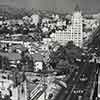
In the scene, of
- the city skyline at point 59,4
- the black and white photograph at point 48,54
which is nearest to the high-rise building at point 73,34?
the black and white photograph at point 48,54

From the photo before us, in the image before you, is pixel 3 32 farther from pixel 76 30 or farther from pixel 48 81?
pixel 48 81

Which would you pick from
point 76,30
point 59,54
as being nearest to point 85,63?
point 59,54

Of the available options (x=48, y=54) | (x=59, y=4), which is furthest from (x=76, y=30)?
(x=48, y=54)

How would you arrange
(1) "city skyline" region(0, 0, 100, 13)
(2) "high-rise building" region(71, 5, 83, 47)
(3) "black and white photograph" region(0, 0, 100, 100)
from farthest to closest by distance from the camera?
(1) "city skyline" region(0, 0, 100, 13), (2) "high-rise building" region(71, 5, 83, 47), (3) "black and white photograph" region(0, 0, 100, 100)

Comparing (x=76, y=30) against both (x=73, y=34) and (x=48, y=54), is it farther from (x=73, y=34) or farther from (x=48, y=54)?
(x=48, y=54)

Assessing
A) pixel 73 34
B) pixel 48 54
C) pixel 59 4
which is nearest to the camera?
pixel 48 54

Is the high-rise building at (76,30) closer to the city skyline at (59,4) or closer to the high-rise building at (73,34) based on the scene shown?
the high-rise building at (73,34)

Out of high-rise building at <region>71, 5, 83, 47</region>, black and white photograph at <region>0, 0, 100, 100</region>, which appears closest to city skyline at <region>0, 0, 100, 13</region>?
black and white photograph at <region>0, 0, 100, 100</region>

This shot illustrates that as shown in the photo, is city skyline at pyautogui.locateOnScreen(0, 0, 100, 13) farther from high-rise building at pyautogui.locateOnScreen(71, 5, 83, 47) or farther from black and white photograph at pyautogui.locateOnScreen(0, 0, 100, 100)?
high-rise building at pyautogui.locateOnScreen(71, 5, 83, 47)
